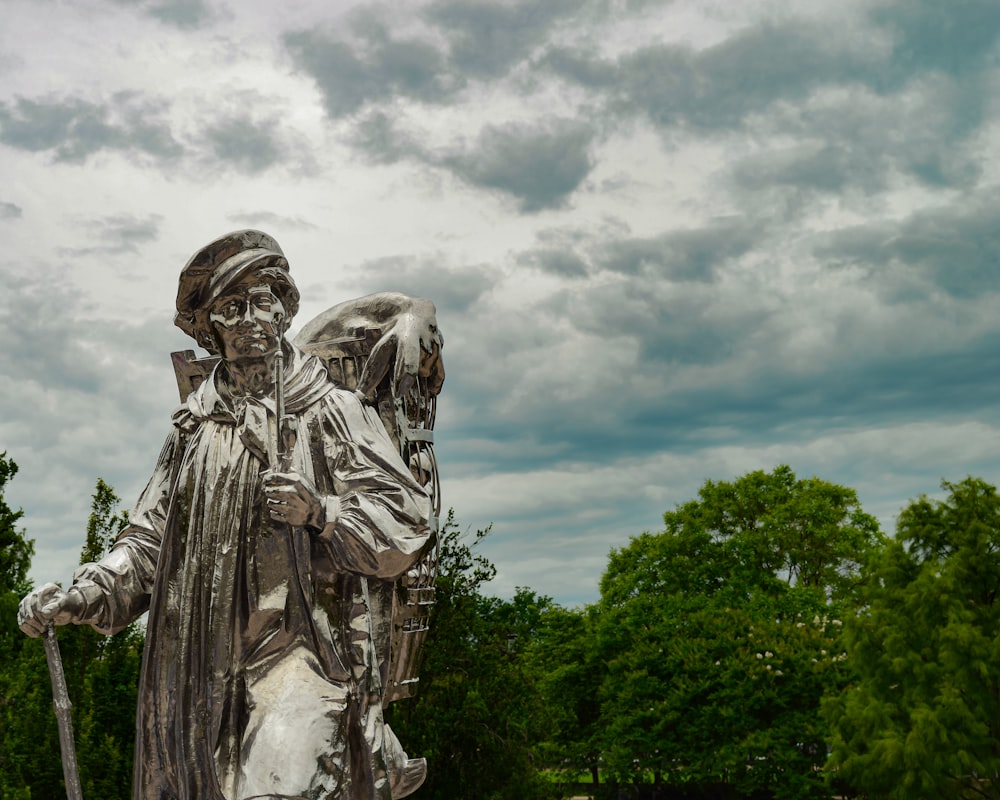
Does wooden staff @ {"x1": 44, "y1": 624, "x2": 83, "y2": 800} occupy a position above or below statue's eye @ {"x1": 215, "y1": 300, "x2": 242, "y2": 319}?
below

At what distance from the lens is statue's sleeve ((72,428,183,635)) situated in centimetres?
616

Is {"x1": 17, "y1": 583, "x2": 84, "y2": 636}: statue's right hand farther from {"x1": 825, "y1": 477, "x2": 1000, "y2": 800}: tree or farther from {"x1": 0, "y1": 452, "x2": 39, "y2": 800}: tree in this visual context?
{"x1": 825, "y1": 477, "x2": 1000, "y2": 800}: tree

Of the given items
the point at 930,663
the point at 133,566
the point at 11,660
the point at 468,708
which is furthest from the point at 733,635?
the point at 133,566

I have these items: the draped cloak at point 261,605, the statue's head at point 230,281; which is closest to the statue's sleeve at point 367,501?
the draped cloak at point 261,605

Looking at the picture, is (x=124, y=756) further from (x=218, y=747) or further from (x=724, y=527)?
(x=724, y=527)

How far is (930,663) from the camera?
28.8 meters

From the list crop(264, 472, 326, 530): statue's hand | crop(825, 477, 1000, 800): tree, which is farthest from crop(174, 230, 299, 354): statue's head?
crop(825, 477, 1000, 800): tree

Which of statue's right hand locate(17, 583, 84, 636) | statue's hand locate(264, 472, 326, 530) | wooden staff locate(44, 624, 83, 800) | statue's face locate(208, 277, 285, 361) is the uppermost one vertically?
statue's face locate(208, 277, 285, 361)

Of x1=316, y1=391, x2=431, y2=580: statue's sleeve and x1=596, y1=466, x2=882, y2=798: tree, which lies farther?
x1=596, y1=466, x2=882, y2=798: tree

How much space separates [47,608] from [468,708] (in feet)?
69.6

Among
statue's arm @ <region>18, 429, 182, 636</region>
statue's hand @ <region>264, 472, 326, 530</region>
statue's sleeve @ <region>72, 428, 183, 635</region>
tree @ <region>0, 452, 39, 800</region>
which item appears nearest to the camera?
statue's hand @ <region>264, 472, 326, 530</region>

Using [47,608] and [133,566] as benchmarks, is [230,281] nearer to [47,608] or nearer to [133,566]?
[133,566]

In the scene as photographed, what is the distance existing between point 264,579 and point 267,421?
76 centimetres

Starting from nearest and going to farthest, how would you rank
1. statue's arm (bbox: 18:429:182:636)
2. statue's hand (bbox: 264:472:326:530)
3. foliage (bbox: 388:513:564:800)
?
statue's hand (bbox: 264:472:326:530) → statue's arm (bbox: 18:429:182:636) → foliage (bbox: 388:513:564:800)
